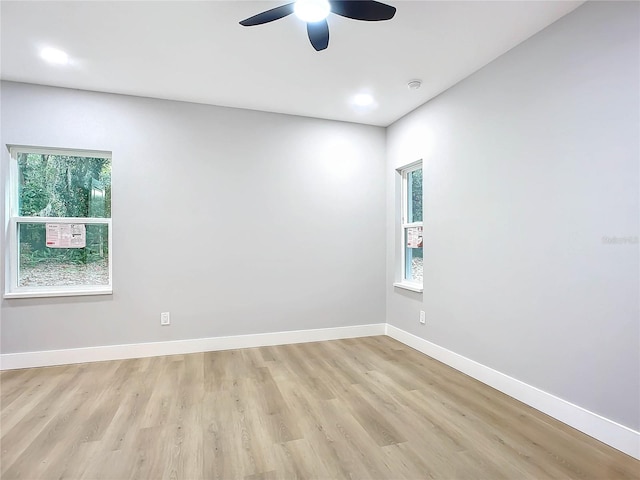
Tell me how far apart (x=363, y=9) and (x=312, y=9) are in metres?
0.30

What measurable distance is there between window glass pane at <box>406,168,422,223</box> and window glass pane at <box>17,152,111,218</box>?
3.41 m

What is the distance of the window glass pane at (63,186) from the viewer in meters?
3.34

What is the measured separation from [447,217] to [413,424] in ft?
6.46

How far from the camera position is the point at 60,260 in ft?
11.1

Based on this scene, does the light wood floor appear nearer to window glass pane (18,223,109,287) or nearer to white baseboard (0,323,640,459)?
white baseboard (0,323,640,459)

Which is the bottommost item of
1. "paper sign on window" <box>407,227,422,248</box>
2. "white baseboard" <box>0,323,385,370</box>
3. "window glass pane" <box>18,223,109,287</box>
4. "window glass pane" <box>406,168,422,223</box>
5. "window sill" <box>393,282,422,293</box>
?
"white baseboard" <box>0,323,385,370</box>

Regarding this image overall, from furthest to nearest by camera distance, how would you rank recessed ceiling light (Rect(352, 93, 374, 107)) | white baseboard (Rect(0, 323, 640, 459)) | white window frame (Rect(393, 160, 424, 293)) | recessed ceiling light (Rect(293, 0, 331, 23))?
white window frame (Rect(393, 160, 424, 293)), recessed ceiling light (Rect(352, 93, 374, 107)), white baseboard (Rect(0, 323, 640, 459)), recessed ceiling light (Rect(293, 0, 331, 23))

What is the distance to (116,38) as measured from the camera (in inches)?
98.1

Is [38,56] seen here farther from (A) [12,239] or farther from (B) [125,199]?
(A) [12,239]

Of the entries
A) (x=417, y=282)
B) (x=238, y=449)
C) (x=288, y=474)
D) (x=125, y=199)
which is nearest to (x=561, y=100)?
(x=417, y=282)

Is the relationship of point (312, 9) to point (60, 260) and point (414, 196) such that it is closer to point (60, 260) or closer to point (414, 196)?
point (414, 196)

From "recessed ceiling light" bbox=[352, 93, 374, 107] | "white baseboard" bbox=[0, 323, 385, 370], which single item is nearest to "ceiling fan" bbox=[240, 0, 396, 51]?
"recessed ceiling light" bbox=[352, 93, 374, 107]

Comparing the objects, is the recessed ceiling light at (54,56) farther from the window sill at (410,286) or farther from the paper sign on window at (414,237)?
the window sill at (410,286)

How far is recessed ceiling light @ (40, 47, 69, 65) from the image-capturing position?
266 cm
